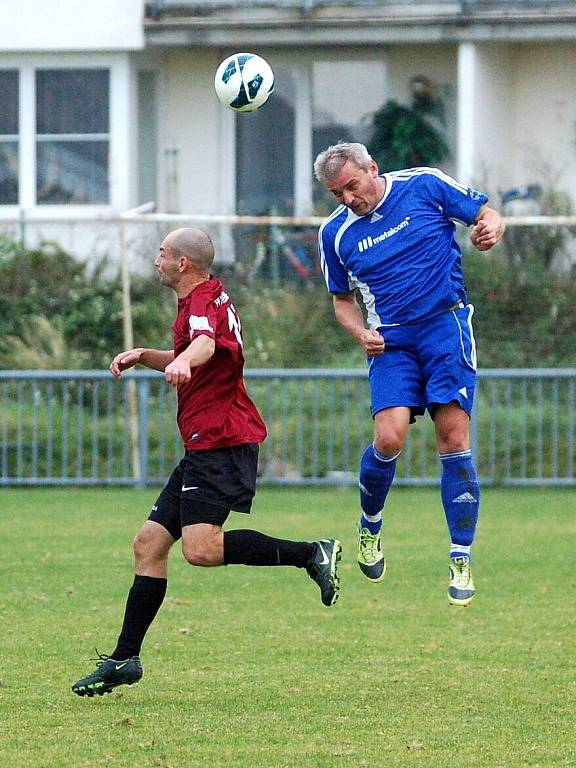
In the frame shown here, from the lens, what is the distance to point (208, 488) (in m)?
7.59

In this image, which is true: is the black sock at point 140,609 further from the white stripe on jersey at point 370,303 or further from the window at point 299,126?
the window at point 299,126

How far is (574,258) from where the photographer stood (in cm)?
1889

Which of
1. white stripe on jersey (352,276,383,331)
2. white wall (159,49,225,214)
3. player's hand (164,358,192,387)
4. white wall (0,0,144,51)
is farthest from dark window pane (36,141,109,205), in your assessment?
player's hand (164,358,192,387)

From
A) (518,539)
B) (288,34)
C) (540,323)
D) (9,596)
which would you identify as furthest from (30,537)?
(288,34)

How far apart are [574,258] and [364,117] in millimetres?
6495

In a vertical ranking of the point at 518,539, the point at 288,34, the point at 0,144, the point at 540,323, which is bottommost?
the point at 518,539

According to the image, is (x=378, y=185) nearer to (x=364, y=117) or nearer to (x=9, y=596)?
(x=9, y=596)

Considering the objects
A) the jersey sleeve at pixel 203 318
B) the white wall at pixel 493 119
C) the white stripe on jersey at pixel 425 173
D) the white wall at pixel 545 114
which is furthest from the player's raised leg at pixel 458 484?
the white wall at pixel 545 114

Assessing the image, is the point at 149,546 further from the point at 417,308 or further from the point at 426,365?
the point at 417,308

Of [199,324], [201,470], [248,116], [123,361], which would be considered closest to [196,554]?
[201,470]

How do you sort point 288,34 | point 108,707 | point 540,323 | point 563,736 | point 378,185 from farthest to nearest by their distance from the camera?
1. point 288,34
2. point 540,323
3. point 378,185
4. point 108,707
5. point 563,736

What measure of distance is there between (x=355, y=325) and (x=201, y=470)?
1.18 m

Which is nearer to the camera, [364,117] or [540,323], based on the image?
[540,323]

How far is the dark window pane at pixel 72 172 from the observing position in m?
24.2
